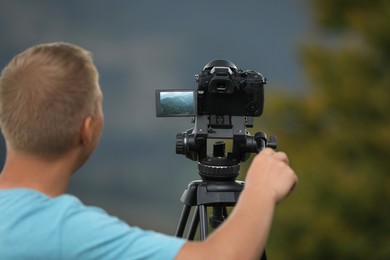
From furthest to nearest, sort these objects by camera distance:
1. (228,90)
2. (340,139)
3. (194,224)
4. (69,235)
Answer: (340,139) < (194,224) < (228,90) < (69,235)

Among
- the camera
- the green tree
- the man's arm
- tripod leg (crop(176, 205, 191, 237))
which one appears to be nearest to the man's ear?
the man's arm

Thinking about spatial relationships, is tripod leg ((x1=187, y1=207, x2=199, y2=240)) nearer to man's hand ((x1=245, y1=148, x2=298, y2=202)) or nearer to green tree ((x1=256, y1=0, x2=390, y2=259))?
man's hand ((x1=245, y1=148, x2=298, y2=202))

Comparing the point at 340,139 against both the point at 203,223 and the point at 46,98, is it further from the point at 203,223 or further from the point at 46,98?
the point at 46,98

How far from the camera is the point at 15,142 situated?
1.18 metres

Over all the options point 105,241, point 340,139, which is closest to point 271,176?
point 105,241

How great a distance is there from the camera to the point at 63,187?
122 cm

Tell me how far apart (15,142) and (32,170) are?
5 centimetres

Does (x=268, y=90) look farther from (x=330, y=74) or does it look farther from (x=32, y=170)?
A: (x=32, y=170)

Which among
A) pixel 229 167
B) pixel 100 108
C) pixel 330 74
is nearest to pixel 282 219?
pixel 330 74

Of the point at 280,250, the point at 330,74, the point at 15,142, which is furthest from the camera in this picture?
the point at 330,74

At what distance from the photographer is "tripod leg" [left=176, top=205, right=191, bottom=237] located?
7.18ft

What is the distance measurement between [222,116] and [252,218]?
932 millimetres

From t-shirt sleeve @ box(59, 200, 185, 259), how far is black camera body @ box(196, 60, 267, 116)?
0.94 m

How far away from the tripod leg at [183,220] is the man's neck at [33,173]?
3.29 feet
